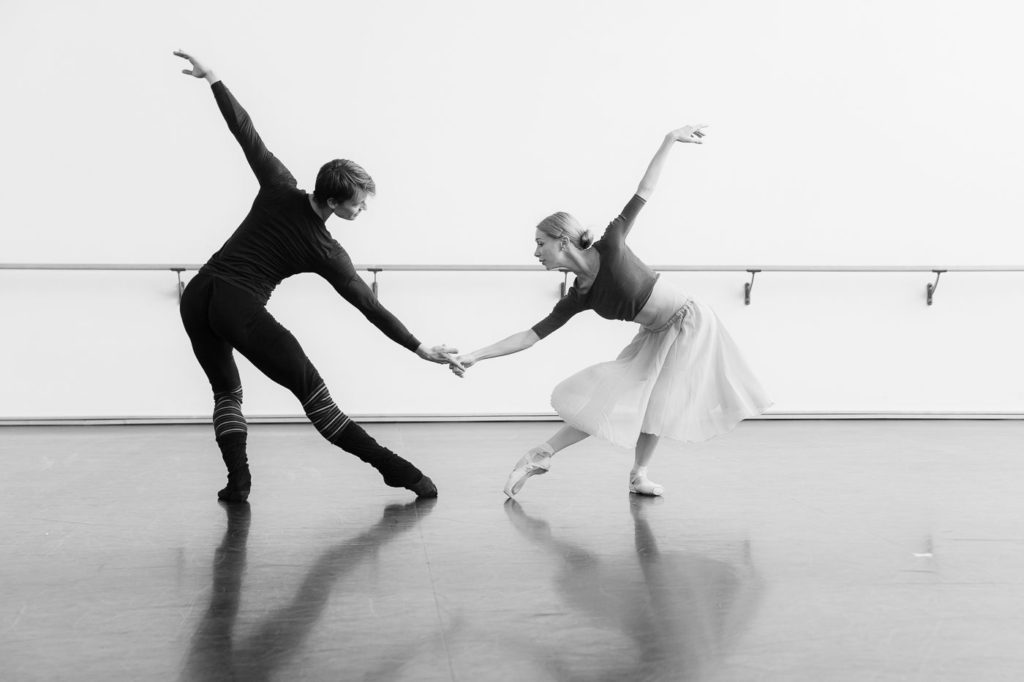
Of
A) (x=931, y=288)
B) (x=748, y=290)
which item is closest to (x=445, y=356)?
(x=748, y=290)

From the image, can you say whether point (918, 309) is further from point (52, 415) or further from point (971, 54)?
point (52, 415)

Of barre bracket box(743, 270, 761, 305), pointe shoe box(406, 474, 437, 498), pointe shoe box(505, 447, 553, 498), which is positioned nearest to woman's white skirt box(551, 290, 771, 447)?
pointe shoe box(505, 447, 553, 498)

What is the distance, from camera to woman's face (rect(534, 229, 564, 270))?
3.09 m

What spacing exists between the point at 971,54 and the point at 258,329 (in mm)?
4877

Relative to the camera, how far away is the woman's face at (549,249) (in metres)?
3.09

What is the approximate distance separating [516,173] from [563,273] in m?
0.62

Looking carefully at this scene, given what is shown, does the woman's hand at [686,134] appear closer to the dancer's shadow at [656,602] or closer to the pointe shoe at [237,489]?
the dancer's shadow at [656,602]

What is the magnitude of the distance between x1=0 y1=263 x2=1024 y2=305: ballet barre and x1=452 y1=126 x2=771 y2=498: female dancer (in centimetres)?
219

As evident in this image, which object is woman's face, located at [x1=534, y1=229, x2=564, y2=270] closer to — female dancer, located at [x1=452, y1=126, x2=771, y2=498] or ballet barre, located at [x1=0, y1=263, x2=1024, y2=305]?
female dancer, located at [x1=452, y1=126, x2=771, y2=498]

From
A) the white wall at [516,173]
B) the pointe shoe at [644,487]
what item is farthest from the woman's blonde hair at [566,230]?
the white wall at [516,173]

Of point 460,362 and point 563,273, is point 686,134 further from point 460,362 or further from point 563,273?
point 563,273

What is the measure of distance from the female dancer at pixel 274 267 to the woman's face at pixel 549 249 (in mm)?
490

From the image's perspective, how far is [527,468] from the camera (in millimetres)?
3260

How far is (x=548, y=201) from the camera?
5.64m
